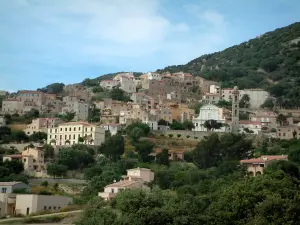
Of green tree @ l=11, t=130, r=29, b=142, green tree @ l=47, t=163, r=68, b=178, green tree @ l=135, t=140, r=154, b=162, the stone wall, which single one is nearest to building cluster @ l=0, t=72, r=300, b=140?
the stone wall

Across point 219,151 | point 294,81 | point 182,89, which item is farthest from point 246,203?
point 294,81

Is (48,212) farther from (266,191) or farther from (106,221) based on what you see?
(266,191)

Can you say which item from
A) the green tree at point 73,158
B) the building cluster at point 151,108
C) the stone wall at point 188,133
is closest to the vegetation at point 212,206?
the green tree at point 73,158

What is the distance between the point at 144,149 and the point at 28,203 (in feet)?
84.1

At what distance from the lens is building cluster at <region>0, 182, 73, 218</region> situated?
4953cm

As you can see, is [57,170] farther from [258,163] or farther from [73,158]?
[258,163]

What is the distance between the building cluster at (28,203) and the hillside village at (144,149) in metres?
0.08

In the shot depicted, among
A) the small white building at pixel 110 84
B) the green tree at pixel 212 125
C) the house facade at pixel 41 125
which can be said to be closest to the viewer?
the house facade at pixel 41 125

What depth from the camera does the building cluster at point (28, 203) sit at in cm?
4953

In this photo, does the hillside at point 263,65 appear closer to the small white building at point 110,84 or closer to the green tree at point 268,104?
the green tree at point 268,104

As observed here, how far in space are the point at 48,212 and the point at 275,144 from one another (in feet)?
122

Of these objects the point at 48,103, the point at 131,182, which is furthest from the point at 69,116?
the point at 131,182

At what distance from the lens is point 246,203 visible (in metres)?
37.6

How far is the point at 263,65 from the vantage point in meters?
134
